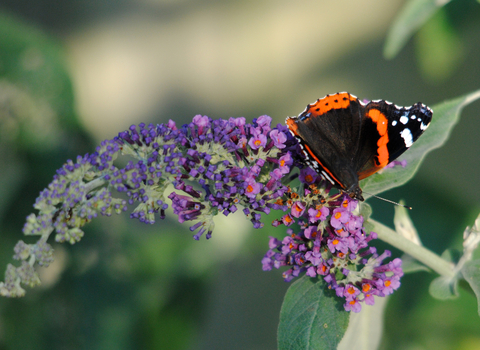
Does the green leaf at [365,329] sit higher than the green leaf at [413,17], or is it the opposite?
the green leaf at [413,17]

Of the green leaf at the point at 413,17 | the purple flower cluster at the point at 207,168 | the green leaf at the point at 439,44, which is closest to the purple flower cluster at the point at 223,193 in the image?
the purple flower cluster at the point at 207,168

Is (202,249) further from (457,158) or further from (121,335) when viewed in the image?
(457,158)

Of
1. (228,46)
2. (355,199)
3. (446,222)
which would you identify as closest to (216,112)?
(228,46)

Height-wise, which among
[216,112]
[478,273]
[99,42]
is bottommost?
[478,273]

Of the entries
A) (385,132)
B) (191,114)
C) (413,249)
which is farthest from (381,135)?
(191,114)

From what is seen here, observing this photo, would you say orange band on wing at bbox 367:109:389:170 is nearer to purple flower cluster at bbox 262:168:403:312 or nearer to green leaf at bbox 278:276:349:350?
purple flower cluster at bbox 262:168:403:312

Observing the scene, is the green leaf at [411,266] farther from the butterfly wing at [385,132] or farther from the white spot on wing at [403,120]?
the white spot on wing at [403,120]
